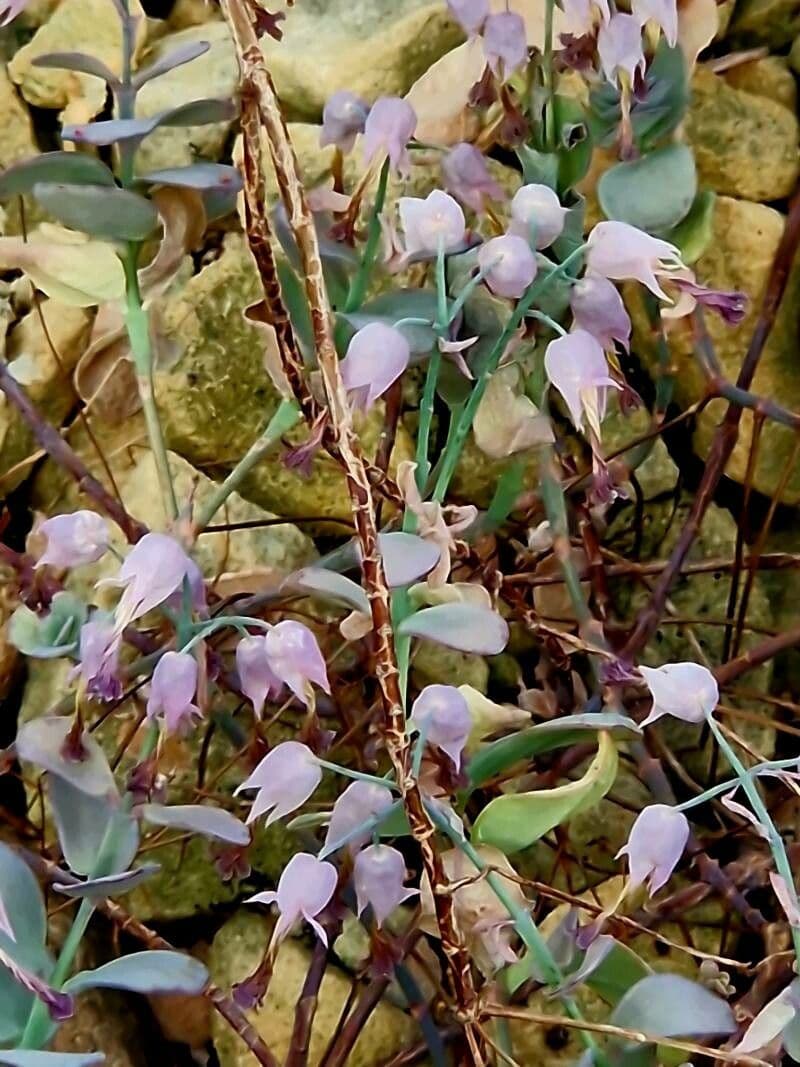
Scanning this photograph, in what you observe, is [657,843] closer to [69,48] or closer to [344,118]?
[344,118]

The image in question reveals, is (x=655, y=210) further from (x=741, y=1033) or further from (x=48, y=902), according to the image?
(x=48, y=902)

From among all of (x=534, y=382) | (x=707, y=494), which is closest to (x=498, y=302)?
(x=534, y=382)

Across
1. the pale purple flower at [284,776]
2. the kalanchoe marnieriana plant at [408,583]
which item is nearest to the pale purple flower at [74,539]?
the kalanchoe marnieriana plant at [408,583]

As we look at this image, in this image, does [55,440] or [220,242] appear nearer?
[55,440]

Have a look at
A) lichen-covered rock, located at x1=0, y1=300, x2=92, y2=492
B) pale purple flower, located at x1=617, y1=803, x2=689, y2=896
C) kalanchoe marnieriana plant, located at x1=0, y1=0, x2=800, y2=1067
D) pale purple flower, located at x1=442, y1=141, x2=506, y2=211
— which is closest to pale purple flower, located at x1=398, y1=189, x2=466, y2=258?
kalanchoe marnieriana plant, located at x1=0, y1=0, x2=800, y2=1067

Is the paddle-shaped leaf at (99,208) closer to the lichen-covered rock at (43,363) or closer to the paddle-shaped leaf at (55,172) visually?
the paddle-shaped leaf at (55,172)

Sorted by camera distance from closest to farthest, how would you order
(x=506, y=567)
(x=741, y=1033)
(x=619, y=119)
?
1. (x=741, y=1033)
2. (x=619, y=119)
3. (x=506, y=567)
